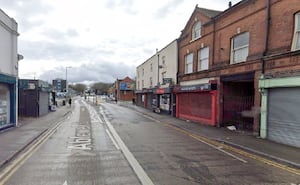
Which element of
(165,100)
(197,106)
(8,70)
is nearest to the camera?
(8,70)

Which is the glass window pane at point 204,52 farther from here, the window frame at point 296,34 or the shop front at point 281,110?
the window frame at point 296,34

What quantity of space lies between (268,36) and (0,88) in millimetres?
14460

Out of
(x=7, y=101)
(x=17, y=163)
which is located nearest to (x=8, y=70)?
(x=7, y=101)

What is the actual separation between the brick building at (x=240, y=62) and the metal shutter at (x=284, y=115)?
0.05 m

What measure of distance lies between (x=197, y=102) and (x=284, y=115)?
1012 centimetres

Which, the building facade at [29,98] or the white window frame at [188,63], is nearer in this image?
the white window frame at [188,63]

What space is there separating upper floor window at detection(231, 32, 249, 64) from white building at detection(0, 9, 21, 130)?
13412mm

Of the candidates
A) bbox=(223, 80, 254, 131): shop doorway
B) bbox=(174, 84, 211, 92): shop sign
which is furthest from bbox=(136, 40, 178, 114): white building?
bbox=(223, 80, 254, 131): shop doorway

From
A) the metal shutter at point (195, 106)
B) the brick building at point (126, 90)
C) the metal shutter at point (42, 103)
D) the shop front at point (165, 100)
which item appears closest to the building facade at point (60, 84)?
the brick building at point (126, 90)

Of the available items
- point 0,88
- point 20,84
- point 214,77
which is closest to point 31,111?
point 20,84

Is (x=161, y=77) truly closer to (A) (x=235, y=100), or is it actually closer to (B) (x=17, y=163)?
(A) (x=235, y=100)

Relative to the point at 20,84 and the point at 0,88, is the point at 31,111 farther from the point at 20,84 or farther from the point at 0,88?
the point at 0,88

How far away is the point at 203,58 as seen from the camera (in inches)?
865

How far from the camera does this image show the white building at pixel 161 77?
92.6 feet
